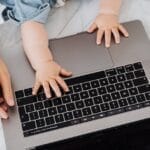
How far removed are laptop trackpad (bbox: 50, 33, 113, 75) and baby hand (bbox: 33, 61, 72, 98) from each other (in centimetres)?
2

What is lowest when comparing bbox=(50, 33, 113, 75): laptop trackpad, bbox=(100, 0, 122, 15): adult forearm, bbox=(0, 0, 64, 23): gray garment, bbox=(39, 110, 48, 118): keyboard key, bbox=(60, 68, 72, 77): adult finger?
bbox=(39, 110, 48, 118): keyboard key

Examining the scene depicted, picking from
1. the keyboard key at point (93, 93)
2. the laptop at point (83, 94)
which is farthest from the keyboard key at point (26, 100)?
the keyboard key at point (93, 93)

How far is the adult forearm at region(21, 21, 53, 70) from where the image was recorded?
2.33ft

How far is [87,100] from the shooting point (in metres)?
0.67

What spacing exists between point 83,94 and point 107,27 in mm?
165

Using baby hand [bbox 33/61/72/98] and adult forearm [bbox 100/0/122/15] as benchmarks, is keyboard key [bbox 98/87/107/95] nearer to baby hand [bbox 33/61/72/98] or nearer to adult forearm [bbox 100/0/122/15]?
baby hand [bbox 33/61/72/98]

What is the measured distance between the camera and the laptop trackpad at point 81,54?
707 millimetres

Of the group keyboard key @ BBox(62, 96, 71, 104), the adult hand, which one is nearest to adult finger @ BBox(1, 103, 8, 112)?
the adult hand

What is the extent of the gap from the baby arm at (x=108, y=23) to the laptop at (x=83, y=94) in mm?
17

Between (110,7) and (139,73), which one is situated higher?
(110,7)

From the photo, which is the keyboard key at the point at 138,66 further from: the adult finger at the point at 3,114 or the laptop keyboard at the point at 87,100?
the adult finger at the point at 3,114

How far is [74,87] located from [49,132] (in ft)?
0.32

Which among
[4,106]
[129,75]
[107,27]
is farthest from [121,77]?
[4,106]

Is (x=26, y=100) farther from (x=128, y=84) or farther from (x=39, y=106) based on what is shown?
(x=128, y=84)
